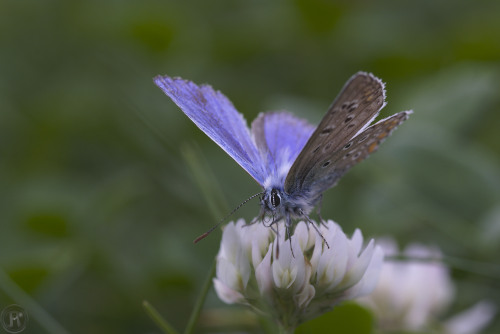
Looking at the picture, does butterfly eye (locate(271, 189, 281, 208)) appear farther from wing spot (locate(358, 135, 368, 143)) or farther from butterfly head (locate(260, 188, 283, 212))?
wing spot (locate(358, 135, 368, 143))

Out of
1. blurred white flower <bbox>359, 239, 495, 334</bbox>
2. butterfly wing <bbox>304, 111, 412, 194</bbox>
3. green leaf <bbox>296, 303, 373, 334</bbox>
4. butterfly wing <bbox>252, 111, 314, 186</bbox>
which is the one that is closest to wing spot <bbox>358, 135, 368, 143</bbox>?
butterfly wing <bbox>304, 111, 412, 194</bbox>

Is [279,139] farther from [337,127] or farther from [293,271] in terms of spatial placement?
[293,271]

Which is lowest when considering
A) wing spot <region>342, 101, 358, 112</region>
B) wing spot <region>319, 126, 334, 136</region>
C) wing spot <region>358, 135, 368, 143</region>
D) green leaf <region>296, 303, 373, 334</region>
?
green leaf <region>296, 303, 373, 334</region>

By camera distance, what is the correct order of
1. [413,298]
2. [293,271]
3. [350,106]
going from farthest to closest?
[413,298]
[350,106]
[293,271]

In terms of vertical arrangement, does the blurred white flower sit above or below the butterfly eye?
below

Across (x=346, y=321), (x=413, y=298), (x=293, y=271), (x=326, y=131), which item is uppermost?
(x=326, y=131)

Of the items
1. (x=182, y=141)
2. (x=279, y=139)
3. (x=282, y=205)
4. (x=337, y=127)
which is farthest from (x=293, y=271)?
(x=182, y=141)

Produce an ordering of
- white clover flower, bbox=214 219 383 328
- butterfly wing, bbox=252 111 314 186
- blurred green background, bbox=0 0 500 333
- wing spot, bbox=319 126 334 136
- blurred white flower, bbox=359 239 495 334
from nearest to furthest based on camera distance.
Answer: white clover flower, bbox=214 219 383 328 < wing spot, bbox=319 126 334 136 < butterfly wing, bbox=252 111 314 186 < blurred white flower, bbox=359 239 495 334 < blurred green background, bbox=0 0 500 333

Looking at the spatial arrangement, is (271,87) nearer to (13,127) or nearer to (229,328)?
(13,127)
